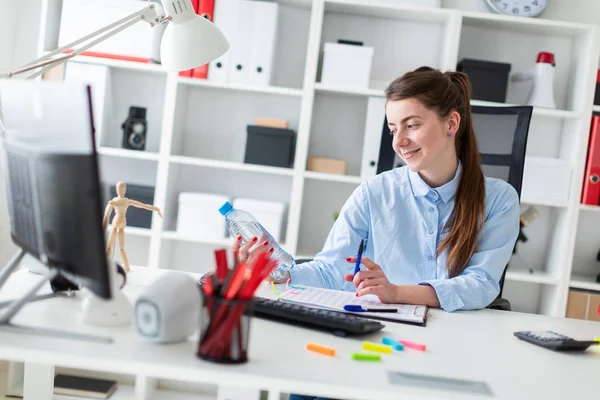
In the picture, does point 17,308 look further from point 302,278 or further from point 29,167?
point 302,278

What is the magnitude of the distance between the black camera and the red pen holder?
2279 millimetres

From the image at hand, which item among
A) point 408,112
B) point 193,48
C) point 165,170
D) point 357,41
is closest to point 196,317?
point 193,48

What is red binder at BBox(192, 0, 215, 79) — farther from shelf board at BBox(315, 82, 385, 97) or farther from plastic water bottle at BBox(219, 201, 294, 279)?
plastic water bottle at BBox(219, 201, 294, 279)

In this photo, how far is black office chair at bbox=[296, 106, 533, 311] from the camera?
204 centimetres

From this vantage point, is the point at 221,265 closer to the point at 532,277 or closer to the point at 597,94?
the point at 532,277

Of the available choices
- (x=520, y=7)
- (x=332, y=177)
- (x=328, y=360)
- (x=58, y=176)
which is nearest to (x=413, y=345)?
(x=328, y=360)

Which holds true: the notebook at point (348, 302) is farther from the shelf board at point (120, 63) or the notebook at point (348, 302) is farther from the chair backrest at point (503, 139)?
the shelf board at point (120, 63)

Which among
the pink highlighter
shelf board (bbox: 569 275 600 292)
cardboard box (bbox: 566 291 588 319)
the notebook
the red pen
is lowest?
cardboard box (bbox: 566 291 588 319)

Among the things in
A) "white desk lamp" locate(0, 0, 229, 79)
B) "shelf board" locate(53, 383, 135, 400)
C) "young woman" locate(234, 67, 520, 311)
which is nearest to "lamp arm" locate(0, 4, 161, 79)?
"white desk lamp" locate(0, 0, 229, 79)

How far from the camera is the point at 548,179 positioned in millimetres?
2973

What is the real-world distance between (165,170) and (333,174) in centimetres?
76

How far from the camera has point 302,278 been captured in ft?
5.35

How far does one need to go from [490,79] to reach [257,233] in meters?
1.77

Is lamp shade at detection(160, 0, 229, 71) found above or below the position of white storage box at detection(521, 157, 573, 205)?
above
